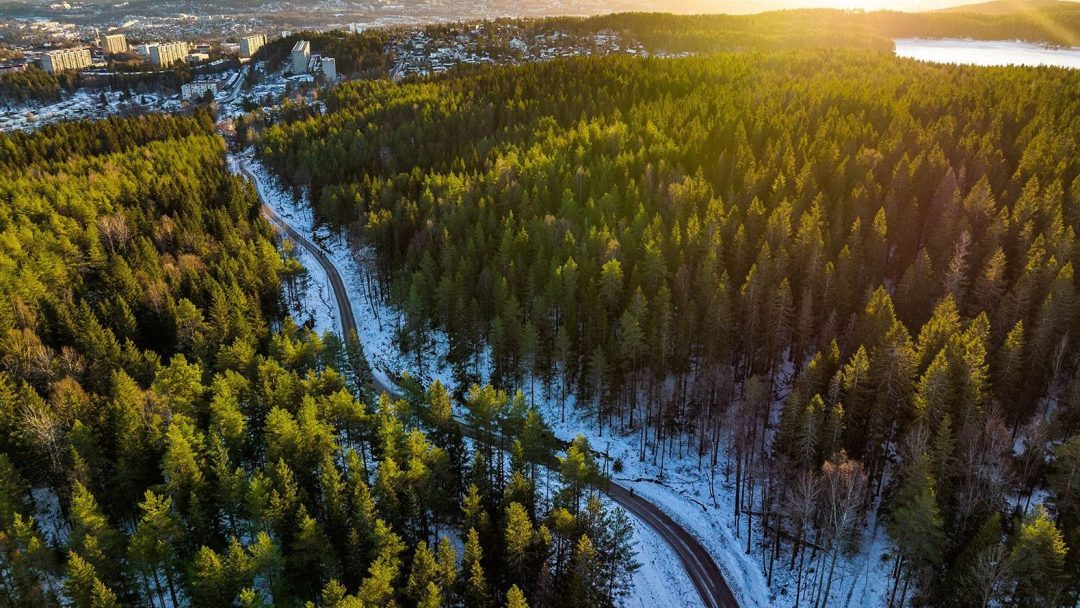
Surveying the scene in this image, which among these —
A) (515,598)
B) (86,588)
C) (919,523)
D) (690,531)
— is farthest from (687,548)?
(86,588)

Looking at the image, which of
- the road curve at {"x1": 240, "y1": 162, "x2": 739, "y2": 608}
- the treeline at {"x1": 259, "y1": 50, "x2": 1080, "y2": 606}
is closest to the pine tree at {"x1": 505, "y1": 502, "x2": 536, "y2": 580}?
the road curve at {"x1": 240, "y1": 162, "x2": 739, "y2": 608}

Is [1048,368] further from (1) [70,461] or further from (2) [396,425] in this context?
(1) [70,461]

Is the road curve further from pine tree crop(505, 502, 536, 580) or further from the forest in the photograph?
pine tree crop(505, 502, 536, 580)

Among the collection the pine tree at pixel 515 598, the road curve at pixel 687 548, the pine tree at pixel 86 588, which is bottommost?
the road curve at pixel 687 548

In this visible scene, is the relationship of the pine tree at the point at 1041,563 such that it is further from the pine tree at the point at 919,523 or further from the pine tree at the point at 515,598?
the pine tree at the point at 515,598

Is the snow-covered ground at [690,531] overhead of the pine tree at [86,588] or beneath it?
beneath

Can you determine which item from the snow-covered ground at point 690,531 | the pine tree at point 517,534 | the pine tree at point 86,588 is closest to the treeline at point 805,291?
the snow-covered ground at point 690,531

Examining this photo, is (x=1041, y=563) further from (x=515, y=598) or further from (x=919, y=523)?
(x=515, y=598)
